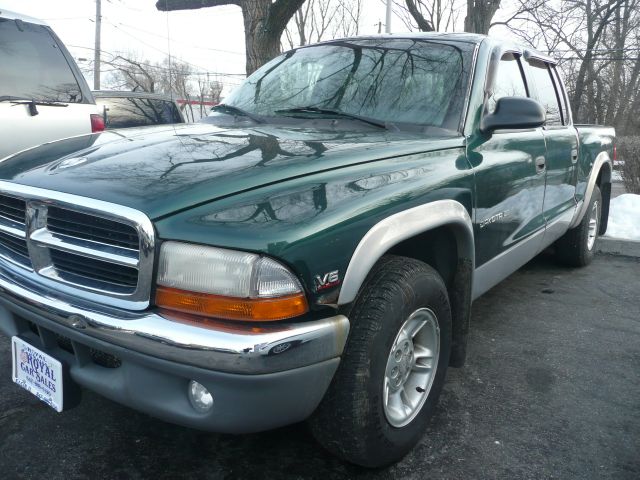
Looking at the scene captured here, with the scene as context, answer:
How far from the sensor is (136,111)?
8.17 metres

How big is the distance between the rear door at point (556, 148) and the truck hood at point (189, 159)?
4.46 feet

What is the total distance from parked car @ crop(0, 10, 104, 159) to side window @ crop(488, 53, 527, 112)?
351 centimetres

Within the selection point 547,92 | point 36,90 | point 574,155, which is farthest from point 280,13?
point 574,155

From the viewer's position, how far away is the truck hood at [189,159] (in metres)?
1.78

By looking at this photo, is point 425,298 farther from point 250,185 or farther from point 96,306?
point 96,306

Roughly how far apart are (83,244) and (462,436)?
1.75 m

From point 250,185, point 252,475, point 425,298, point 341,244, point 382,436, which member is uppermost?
point 250,185

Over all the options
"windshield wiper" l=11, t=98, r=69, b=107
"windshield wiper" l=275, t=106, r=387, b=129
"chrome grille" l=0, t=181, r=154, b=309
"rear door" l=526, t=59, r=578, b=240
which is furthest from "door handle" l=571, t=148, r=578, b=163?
"windshield wiper" l=11, t=98, r=69, b=107

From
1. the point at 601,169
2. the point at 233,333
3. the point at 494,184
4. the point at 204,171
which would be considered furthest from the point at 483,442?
the point at 601,169

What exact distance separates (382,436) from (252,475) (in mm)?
542

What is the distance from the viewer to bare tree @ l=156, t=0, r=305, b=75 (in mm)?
7566

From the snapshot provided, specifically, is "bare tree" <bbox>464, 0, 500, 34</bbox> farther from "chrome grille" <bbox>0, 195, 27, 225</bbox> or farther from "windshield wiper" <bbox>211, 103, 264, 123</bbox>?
"chrome grille" <bbox>0, 195, 27, 225</bbox>

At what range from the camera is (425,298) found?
220 centimetres

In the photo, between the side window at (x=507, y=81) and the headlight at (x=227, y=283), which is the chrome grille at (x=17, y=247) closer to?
the headlight at (x=227, y=283)
